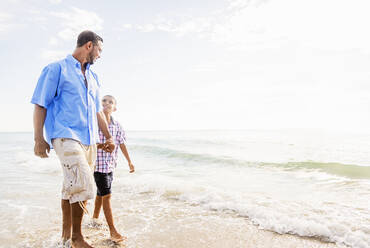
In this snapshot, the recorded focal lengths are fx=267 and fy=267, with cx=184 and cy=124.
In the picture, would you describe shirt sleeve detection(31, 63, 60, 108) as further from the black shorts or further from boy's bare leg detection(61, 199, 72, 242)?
the black shorts

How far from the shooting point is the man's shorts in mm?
2400

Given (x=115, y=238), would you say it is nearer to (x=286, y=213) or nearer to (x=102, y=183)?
(x=102, y=183)

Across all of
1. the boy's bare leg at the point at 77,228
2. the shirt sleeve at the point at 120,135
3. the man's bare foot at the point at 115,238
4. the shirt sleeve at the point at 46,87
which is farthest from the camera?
the shirt sleeve at the point at 120,135

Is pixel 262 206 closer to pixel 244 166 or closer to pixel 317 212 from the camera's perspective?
pixel 317 212

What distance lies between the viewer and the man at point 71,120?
2375 millimetres

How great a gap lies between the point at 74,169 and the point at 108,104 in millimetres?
1455

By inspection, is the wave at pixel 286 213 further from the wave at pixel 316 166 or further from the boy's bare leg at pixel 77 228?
the wave at pixel 316 166

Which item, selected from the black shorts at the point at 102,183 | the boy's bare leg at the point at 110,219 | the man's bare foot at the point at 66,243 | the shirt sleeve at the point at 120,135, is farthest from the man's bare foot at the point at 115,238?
the shirt sleeve at the point at 120,135

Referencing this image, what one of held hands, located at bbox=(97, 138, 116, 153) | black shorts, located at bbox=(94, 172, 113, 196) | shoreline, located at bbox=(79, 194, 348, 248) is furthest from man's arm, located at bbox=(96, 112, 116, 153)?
shoreline, located at bbox=(79, 194, 348, 248)

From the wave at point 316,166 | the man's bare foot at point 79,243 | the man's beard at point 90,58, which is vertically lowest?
the wave at point 316,166

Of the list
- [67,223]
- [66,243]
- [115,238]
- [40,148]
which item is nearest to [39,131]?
[40,148]

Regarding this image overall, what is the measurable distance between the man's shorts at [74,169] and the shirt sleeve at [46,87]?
0.37 m

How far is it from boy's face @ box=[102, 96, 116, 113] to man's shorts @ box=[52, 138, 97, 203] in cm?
124

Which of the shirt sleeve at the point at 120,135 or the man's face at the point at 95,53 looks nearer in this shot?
the man's face at the point at 95,53
